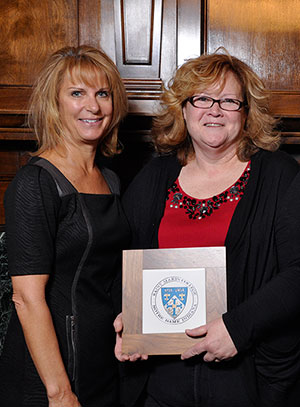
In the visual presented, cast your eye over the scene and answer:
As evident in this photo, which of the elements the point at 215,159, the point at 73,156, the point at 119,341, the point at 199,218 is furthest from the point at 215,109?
the point at 119,341

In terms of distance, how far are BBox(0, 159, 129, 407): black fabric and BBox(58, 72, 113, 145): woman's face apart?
0.62 feet

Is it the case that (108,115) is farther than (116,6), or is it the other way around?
(116,6)

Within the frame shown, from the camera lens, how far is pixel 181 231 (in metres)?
1.46

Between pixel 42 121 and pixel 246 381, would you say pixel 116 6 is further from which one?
pixel 246 381

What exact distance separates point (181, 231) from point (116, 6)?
100cm

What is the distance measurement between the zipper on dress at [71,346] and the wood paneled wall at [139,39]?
799mm

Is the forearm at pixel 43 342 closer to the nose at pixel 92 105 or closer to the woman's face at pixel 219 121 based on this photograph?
the nose at pixel 92 105

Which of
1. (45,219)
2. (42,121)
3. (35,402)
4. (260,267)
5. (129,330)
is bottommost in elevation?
(35,402)

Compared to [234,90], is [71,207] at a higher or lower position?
lower

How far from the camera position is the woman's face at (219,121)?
4.83ft

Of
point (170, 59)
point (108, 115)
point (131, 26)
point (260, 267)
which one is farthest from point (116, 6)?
point (260, 267)

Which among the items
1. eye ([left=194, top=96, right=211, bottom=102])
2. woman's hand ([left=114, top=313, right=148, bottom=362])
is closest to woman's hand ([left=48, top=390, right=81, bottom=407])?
woman's hand ([left=114, top=313, right=148, bottom=362])

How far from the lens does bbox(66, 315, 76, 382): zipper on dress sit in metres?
1.30

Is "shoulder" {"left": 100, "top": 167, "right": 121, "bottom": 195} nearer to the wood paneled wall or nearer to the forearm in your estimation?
the wood paneled wall
